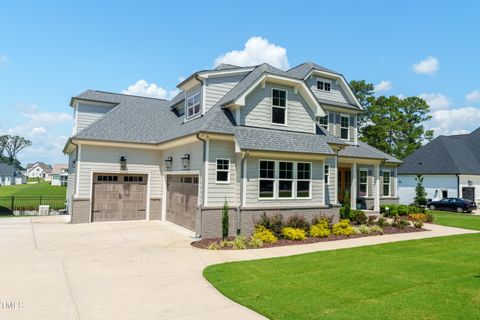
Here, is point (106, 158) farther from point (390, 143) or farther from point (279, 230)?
point (390, 143)

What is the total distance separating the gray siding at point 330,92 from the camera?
21156mm

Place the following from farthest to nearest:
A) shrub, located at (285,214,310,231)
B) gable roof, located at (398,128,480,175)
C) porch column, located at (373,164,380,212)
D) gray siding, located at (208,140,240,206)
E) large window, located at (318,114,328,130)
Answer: gable roof, located at (398,128,480,175) < porch column, located at (373,164,380,212) < large window, located at (318,114,328,130) < shrub, located at (285,214,310,231) < gray siding, located at (208,140,240,206)

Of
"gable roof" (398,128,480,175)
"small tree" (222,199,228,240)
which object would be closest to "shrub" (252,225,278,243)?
"small tree" (222,199,228,240)

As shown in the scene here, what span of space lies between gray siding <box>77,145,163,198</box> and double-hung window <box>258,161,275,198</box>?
23.8 feet

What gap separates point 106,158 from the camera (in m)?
17.7

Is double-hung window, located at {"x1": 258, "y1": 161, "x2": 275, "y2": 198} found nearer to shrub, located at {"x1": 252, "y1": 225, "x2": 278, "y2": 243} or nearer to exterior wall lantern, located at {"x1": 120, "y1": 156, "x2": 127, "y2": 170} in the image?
shrub, located at {"x1": 252, "y1": 225, "x2": 278, "y2": 243}

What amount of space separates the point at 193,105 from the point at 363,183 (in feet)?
46.0

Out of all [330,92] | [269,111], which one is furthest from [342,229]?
[330,92]

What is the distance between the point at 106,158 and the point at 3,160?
156852 mm

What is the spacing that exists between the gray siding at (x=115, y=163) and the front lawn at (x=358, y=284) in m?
10.7

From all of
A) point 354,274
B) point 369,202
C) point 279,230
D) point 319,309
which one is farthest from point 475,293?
point 369,202

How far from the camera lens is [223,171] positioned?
13797 millimetres

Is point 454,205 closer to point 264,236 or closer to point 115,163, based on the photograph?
point 264,236

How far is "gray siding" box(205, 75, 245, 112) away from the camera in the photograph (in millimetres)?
15742
